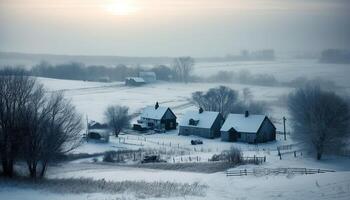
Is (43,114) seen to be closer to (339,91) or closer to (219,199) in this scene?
(219,199)

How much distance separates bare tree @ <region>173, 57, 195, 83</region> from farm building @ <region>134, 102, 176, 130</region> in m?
79.2

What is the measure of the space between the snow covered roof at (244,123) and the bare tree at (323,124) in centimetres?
1047

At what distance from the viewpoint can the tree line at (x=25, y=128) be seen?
28828 millimetres

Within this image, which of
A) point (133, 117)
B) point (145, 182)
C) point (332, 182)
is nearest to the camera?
point (332, 182)

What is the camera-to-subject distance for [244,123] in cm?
5928

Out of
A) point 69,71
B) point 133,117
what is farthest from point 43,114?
point 69,71

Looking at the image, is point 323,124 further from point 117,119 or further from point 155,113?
point 155,113

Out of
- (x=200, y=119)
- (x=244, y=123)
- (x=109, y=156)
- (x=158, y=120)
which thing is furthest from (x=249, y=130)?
(x=109, y=156)

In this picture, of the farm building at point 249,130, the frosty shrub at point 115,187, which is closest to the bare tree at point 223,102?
the farm building at point 249,130

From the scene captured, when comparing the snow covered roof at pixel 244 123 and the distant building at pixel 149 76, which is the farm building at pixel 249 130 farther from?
the distant building at pixel 149 76

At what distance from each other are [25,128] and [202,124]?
1481 inches

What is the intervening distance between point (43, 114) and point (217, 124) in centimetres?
3809

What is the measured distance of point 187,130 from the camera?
6469 cm

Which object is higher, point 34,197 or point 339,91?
point 339,91
